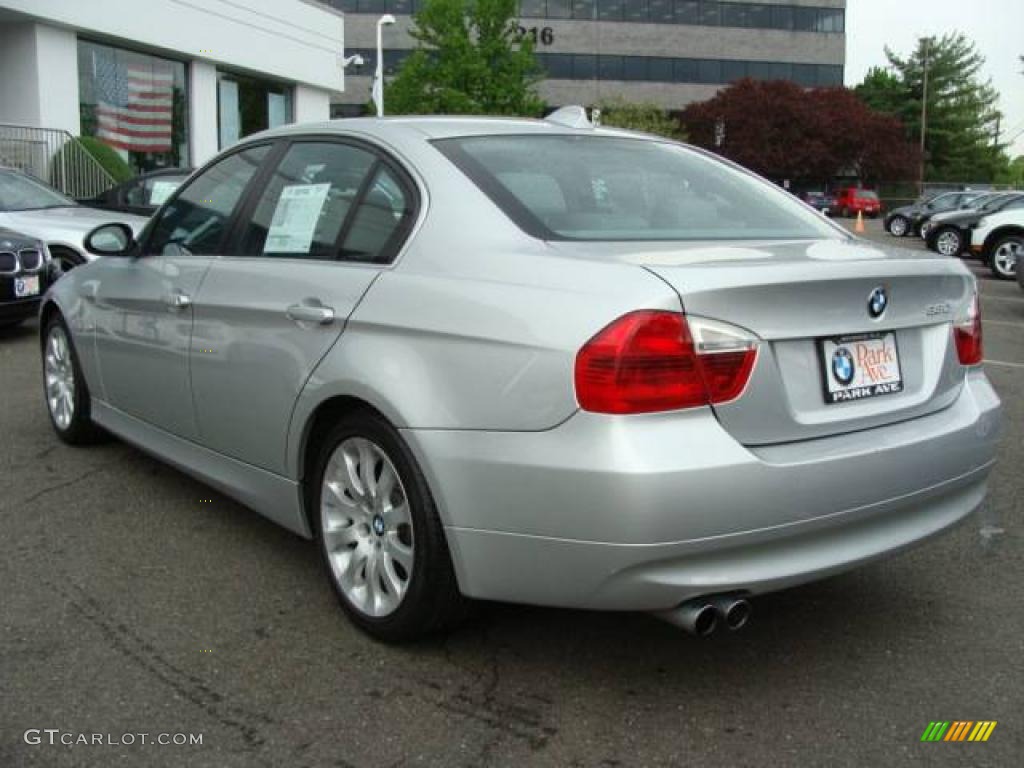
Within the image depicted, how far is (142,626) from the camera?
3320mm

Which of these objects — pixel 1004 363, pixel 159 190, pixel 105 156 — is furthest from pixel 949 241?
pixel 105 156

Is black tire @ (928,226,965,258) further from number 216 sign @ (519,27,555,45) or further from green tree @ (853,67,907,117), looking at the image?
green tree @ (853,67,907,117)

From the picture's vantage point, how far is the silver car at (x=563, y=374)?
101 inches

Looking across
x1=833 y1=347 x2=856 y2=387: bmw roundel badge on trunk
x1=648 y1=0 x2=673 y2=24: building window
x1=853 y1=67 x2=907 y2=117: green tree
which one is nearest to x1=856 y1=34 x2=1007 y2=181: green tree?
x1=853 y1=67 x2=907 y2=117: green tree

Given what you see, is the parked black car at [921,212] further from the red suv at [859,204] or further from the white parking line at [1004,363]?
the red suv at [859,204]

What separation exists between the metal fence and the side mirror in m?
14.8

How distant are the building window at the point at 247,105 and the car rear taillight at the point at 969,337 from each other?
2310 cm

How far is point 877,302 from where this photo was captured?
2914mm

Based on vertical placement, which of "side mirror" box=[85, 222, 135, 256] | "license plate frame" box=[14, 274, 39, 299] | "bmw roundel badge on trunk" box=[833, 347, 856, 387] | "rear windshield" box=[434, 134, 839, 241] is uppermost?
"rear windshield" box=[434, 134, 839, 241]

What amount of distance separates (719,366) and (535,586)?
74 cm

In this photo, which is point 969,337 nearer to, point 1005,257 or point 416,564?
point 416,564

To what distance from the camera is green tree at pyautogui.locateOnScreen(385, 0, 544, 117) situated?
33.5 meters

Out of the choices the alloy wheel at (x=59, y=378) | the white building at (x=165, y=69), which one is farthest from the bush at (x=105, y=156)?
the alloy wheel at (x=59, y=378)

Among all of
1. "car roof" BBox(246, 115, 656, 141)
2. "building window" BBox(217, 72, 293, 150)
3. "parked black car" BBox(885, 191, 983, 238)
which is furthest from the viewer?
"parked black car" BBox(885, 191, 983, 238)
